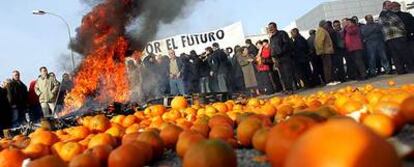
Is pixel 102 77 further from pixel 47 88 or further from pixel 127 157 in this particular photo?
pixel 127 157

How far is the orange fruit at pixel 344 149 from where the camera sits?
1.79m

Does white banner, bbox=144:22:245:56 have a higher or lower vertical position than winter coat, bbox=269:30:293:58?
higher

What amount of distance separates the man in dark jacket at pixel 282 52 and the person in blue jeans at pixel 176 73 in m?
3.69

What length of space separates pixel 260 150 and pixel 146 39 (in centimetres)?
1191

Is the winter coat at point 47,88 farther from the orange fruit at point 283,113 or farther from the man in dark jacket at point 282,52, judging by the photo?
the orange fruit at point 283,113

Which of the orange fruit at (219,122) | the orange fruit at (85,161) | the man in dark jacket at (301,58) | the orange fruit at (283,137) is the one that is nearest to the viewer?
the orange fruit at (283,137)

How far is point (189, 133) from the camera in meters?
3.68

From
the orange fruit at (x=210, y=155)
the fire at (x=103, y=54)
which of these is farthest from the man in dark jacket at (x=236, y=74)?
the orange fruit at (x=210, y=155)

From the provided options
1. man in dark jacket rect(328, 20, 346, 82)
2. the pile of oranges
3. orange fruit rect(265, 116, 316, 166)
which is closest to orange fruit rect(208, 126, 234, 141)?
the pile of oranges

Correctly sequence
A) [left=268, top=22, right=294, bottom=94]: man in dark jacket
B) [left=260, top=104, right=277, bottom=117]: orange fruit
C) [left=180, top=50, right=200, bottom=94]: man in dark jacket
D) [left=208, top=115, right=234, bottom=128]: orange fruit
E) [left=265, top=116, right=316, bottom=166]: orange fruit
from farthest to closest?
1. [left=180, top=50, right=200, bottom=94]: man in dark jacket
2. [left=268, top=22, right=294, bottom=94]: man in dark jacket
3. [left=260, top=104, right=277, bottom=117]: orange fruit
4. [left=208, top=115, right=234, bottom=128]: orange fruit
5. [left=265, top=116, right=316, bottom=166]: orange fruit

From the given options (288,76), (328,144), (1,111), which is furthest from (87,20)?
(328,144)

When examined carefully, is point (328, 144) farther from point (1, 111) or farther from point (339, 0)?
point (339, 0)

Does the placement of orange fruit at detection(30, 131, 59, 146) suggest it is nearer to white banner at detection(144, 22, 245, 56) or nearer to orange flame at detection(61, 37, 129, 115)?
orange flame at detection(61, 37, 129, 115)

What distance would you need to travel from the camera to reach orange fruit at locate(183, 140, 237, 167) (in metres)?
2.73
